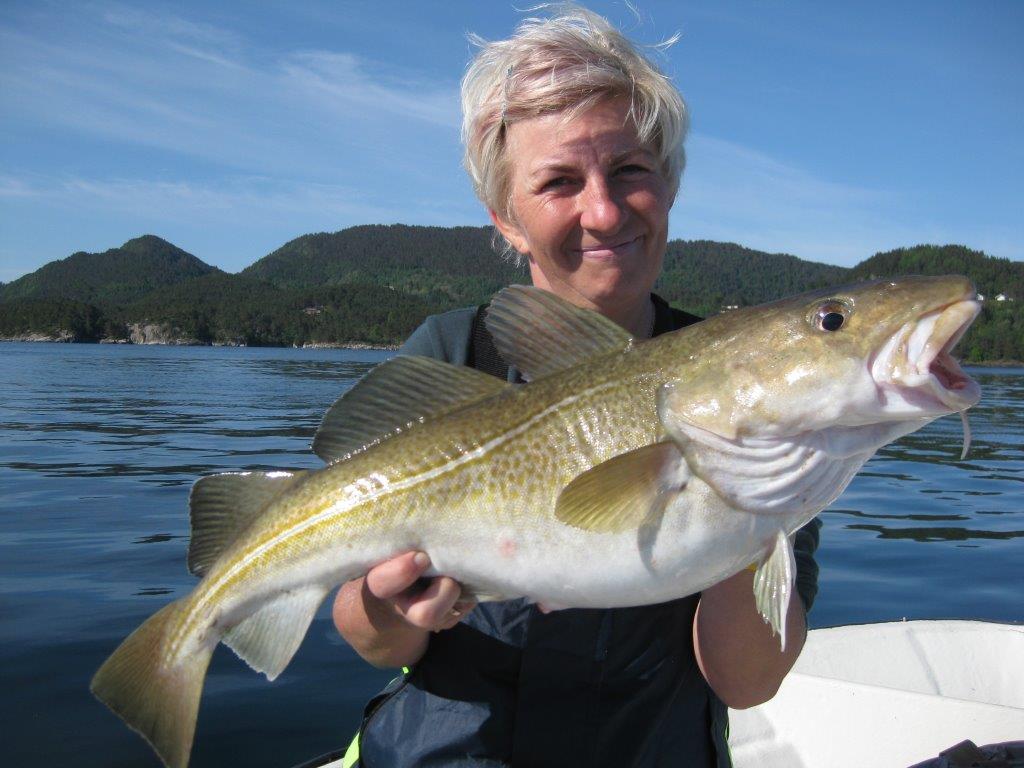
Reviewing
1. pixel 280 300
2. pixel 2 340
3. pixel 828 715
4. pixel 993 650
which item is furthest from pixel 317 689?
pixel 280 300

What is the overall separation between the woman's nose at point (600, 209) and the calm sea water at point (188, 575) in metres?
4.60

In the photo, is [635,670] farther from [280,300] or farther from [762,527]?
[280,300]

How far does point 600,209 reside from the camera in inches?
125

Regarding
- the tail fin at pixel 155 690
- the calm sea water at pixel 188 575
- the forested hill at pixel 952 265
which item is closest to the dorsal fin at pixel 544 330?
the tail fin at pixel 155 690

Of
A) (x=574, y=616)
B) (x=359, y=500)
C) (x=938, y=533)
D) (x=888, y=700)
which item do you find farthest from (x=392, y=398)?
(x=938, y=533)

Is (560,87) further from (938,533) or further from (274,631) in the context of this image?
(938,533)

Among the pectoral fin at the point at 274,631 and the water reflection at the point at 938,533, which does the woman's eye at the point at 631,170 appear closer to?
the pectoral fin at the point at 274,631

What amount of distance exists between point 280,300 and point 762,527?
166982 millimetres

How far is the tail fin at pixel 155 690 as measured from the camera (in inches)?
107

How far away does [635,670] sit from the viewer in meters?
3.07

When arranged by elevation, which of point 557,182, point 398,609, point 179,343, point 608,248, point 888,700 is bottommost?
point 888,700

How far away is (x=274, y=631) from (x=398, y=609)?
1.52ft

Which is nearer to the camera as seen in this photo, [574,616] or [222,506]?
[222,506]

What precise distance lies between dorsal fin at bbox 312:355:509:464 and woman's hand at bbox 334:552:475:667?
0.47 m
